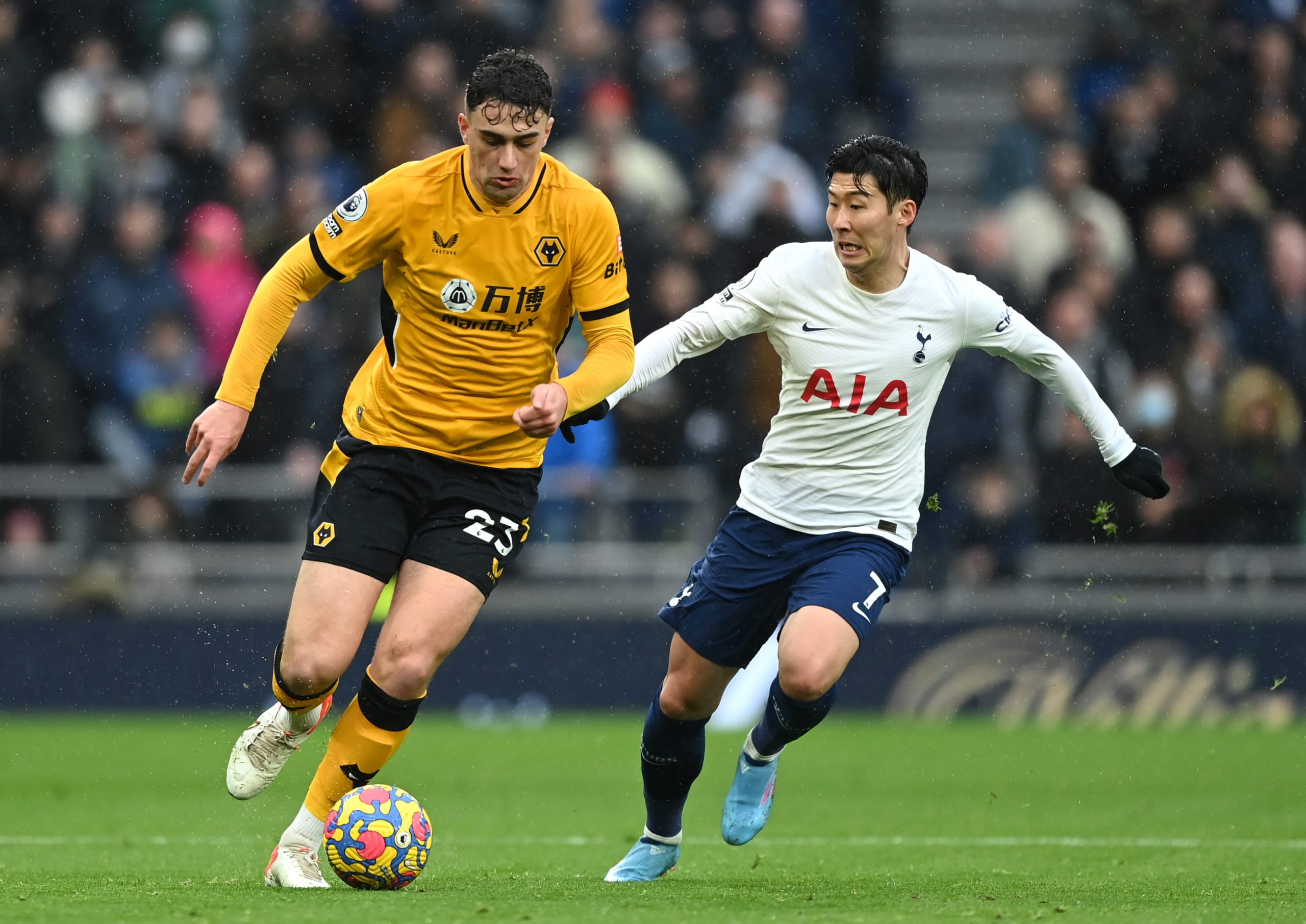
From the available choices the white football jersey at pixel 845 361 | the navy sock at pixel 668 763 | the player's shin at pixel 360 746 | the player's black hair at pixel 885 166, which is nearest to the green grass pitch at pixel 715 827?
the navy sock at pixel 668 763

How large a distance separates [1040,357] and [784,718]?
159 centimetres

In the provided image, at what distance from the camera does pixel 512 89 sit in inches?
244

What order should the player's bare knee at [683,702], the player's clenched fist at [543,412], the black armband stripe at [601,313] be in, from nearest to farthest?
1. the player's clenched fist at [543,412]
2. the black armband stripe at [601,313]
3. the player's bare knee at [683,702]

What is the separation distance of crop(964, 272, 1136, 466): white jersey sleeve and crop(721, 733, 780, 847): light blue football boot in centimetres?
167

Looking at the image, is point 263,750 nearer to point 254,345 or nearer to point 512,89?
point 254,345

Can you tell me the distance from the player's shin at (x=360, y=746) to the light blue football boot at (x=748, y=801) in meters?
1.32

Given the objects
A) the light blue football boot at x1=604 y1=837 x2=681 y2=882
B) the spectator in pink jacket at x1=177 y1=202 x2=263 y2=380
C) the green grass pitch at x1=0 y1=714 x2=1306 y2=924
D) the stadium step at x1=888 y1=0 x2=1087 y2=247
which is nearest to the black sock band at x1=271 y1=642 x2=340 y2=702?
the green grass pitch at x1=0 y1=714 x2=1306 y2=924

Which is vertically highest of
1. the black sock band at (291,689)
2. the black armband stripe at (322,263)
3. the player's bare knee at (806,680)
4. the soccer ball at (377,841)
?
the black armband stripe at (322,263)

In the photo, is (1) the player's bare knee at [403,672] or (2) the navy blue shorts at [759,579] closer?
(1) the player's bare knee at [403,672]

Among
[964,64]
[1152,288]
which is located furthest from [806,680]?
[964,64]

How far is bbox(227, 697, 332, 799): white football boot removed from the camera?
22.0 ft

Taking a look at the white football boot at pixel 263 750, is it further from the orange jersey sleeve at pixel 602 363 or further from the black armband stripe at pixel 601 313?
the black armband stripe at pixel 601 313

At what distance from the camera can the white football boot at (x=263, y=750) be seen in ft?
22.0

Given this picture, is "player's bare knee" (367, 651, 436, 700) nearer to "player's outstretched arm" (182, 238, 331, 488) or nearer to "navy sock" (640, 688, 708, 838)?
"player's outstretched arm" (182, 238, 331, 488)
